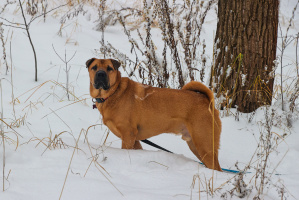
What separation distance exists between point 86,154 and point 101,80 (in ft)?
2.37

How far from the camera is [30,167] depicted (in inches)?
88.7

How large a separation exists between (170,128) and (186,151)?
790 mm

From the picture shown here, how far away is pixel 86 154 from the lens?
263 centimetres

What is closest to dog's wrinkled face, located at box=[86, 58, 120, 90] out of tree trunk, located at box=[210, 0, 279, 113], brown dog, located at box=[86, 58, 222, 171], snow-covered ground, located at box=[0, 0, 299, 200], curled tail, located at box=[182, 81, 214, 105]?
brown dog, located at box=[86, 58, 222, 171]

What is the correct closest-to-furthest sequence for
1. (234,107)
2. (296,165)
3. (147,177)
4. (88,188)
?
1. (88,188)
2. (147,177)
3. (296,165)
4. (234,107)

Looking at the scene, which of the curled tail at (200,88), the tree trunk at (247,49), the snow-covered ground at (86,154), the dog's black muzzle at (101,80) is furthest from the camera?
the tree trunk at (247,49)

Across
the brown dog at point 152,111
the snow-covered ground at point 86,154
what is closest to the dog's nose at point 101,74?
the brown dog at point 152,111

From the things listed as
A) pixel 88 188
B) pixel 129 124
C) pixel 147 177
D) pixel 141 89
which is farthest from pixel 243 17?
pixel 88 188

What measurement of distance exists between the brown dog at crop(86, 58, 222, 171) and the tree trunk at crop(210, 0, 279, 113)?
1096mm

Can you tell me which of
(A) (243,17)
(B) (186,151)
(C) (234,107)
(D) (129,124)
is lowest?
(B) (186,151)

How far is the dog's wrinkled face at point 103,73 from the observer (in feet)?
9.86

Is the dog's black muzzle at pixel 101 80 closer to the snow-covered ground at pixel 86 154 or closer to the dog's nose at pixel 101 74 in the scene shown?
the dog's nose at pixel 101 74

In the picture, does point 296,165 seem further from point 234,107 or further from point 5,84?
point 5,84

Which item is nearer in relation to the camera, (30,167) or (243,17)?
(30,167)
